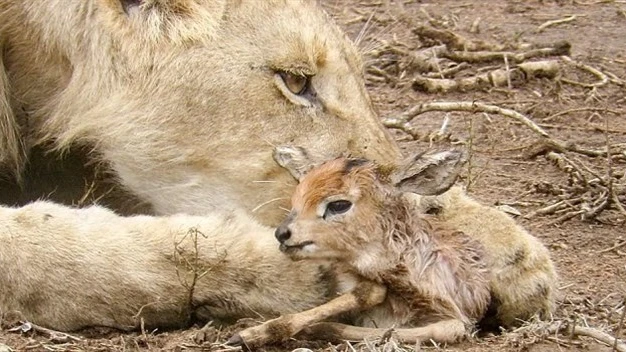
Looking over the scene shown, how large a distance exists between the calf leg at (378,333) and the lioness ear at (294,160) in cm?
47

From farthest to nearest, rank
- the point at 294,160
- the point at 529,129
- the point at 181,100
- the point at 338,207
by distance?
the point at 529,129
the point at 181,100
the point at 294,160
the point at 338,207

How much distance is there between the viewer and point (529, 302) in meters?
3.76

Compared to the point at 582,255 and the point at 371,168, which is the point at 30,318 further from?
the point at 582,255

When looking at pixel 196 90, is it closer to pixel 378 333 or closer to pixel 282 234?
pixel 282 234

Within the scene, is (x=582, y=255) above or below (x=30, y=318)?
below

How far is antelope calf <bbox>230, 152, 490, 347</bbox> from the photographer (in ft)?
11.6

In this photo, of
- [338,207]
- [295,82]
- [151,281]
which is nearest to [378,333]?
[338,207]

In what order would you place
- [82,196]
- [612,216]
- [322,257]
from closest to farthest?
[322,257] < [82,196] < [612,216]

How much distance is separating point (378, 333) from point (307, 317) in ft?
0.56

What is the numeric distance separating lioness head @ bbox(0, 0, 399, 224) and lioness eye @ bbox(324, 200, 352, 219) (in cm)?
49

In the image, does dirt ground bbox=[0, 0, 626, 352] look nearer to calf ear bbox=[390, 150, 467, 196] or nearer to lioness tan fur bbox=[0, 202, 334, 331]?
lioness tan fur bbox=[0, 202, 334, 331]

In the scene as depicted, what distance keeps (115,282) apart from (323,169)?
58 cm

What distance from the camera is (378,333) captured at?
3.50 meters

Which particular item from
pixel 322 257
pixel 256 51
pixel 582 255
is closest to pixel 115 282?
pixel 322 257
